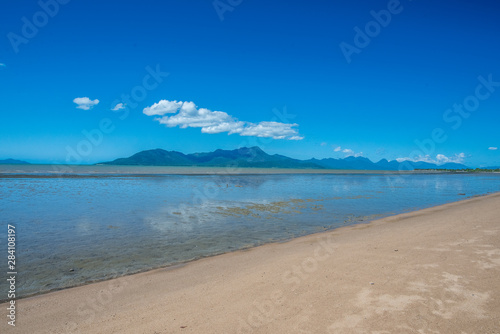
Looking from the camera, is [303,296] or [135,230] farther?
[135,230]

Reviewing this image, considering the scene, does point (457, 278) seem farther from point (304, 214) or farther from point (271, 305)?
point (304, 214)

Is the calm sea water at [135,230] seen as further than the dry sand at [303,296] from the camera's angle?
Yes

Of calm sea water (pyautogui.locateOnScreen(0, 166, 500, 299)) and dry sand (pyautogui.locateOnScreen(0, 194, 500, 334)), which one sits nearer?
dry sand (pyautogui.locateOnScreen(0, 194, 500, 334))

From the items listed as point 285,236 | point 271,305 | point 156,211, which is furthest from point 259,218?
point 271,305

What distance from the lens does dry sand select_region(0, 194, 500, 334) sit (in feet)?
16.3

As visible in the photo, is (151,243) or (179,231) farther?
(179,231)

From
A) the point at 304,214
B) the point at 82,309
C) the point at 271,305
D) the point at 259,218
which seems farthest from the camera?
the point at 304,214

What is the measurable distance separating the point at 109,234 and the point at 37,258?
3.28 meters

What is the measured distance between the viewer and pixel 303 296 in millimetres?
5961

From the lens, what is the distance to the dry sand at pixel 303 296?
16.3ft

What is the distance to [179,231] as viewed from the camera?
13.4 m

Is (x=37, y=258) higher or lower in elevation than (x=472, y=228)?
lower

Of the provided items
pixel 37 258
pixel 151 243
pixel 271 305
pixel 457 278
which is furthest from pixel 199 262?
pixel 457 278

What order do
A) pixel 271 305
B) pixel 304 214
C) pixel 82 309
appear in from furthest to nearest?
pixel 304 214, pixel 82 309, pixel 271 305
